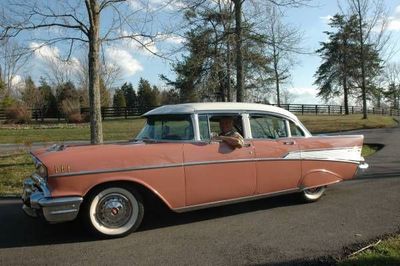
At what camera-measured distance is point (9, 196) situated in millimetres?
9297

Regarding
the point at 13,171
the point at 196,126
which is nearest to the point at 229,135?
the point at 196,126

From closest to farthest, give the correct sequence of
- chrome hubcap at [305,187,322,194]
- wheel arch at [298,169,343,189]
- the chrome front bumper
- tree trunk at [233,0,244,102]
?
1. the chrome front bumper
2. wheel arch at [298,169,343,189]
3. chrome hubcap at [305,187,322,194]
4. tree trunk at [233,0,244,102]

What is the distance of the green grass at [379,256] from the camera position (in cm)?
504

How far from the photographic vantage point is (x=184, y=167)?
22.0 feet

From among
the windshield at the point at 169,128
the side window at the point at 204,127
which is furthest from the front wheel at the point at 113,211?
the side window at the point at 204,127

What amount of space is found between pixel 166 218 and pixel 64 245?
5.60ft

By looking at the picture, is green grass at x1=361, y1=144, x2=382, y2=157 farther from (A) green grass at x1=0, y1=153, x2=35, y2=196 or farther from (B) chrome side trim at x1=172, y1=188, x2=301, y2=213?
(A) green grass at x1=0, y1=153, x2=35, y2=196

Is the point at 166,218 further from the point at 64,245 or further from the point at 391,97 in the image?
the point at 391,97

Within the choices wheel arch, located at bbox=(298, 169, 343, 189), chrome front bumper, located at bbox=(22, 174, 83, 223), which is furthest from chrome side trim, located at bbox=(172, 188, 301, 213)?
chrome front bumper, located at bbox=(22, 174, 83, 223)

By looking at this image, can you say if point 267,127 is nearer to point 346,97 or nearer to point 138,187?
point 138,187

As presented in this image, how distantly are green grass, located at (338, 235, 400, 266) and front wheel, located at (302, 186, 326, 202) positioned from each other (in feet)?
8.02

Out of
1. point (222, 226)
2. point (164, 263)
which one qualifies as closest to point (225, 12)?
point (222, 226)

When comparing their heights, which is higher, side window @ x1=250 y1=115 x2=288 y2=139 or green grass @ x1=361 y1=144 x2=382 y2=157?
side window @ x1=250 y1=115 x2=288 y2=139

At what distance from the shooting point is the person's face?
24.3 ft
